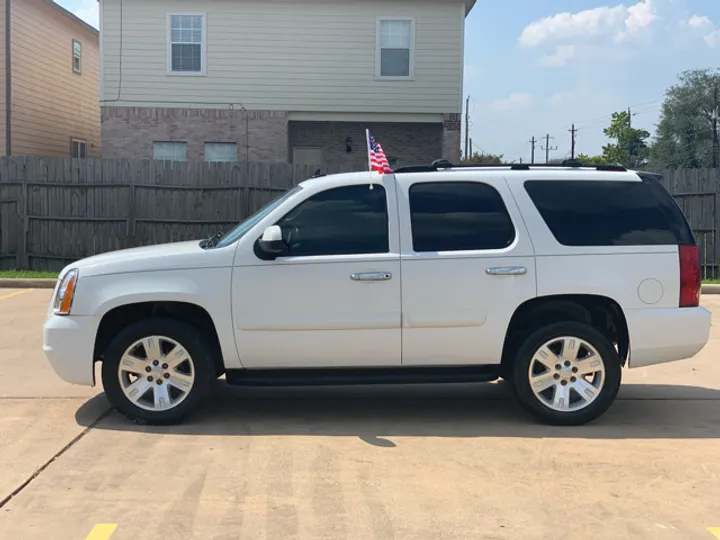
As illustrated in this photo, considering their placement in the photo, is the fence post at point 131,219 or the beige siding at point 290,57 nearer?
the fence post at point 131,219

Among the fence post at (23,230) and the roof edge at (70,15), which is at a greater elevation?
the roof edge at (70,15)

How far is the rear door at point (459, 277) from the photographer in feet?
18.3

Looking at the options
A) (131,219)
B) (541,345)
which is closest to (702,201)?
(541,345)

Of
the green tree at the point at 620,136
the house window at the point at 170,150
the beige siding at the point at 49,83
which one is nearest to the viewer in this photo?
the house window at the point at 170,150

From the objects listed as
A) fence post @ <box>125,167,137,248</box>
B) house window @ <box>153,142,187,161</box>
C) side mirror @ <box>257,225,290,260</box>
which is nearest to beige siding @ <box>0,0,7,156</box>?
house window @ <box>153,142,187,161</box>

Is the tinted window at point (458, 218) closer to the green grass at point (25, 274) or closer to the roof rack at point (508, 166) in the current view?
the roof rack at point (508, 166)

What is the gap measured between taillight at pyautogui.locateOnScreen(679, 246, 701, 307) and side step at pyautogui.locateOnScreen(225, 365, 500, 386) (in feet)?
5.17

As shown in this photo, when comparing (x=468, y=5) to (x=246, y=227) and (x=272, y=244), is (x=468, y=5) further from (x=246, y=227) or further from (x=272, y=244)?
(x=272, y=244)

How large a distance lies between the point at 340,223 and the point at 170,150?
14.5 m

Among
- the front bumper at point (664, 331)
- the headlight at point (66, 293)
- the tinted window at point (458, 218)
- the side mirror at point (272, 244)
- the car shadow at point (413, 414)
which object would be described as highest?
the tinted window at point (458, 218)

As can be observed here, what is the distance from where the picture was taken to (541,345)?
5.62m

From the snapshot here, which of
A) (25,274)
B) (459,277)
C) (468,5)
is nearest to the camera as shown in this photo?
(459,277)

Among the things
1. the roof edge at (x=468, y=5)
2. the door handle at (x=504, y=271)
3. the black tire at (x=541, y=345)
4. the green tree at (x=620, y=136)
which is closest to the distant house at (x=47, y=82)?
the roof edge at (x=468, y=5)

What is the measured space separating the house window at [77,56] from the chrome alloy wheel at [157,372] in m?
21.4
